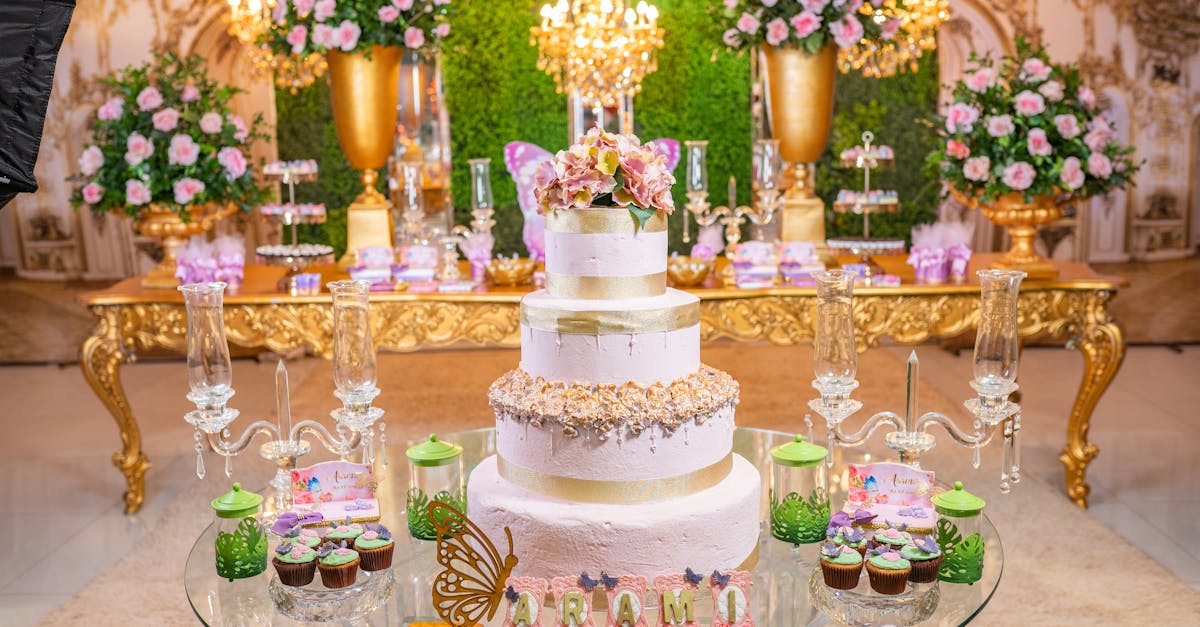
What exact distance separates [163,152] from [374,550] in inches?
114

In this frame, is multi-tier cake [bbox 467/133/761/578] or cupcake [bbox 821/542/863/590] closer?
cupcake [bbox 821/542/863/590]

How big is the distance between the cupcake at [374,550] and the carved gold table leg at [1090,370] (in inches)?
133

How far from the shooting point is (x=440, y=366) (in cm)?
762

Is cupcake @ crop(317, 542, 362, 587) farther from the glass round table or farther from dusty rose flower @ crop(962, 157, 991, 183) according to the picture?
dusty rose flower @ crop(962, 157, 991, 183)

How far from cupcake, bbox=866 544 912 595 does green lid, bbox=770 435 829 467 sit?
1.58 ft

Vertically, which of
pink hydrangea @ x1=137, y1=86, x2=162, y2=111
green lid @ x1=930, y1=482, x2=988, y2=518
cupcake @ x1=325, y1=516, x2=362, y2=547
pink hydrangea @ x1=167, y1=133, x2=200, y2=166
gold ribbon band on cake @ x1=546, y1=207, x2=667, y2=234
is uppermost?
pink hydrangea @ x1=137, y1=86, x2=162, y2=111

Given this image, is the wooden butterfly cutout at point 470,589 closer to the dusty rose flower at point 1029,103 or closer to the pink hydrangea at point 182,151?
the pink hydrangea at point 182,151

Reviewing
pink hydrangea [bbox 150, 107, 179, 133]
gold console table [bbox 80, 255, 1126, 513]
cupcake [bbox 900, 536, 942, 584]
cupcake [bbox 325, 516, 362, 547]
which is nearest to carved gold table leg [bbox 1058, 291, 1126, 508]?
gold console table [bbox 80, 255, 1126, 513]

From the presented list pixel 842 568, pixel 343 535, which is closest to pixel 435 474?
pixel 343 535

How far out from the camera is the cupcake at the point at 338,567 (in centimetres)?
247

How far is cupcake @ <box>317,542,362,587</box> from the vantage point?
8.09ft

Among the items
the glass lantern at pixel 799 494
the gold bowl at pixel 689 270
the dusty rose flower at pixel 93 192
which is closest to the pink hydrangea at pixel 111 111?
the dusty rose flower at pixel 93 192

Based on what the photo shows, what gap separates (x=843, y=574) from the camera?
7.95ft

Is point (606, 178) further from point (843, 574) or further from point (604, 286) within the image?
point (843, 574)
